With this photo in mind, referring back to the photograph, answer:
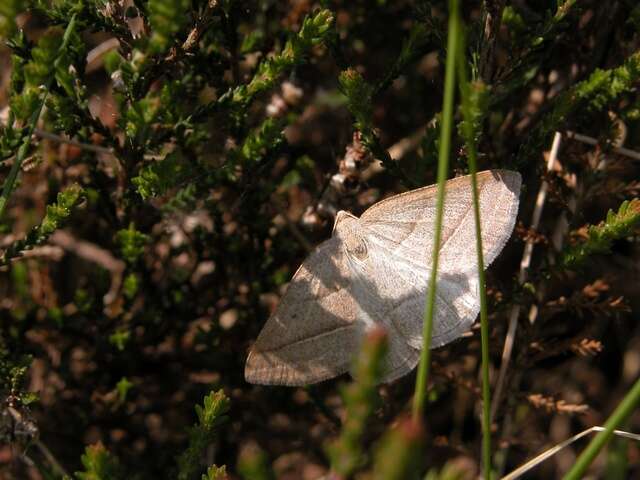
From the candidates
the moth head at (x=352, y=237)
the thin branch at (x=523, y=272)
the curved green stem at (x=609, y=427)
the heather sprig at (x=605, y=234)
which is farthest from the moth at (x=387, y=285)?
the curved green stem at (x=609, y=427)

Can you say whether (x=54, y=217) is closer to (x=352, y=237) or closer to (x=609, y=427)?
(x=352, y=237)

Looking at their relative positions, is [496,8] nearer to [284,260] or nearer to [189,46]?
[189,46]

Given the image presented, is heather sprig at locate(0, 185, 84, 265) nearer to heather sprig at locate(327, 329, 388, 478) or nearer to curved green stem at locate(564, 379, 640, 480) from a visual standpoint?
heather sprig at locate(327, 329, 388, 478)

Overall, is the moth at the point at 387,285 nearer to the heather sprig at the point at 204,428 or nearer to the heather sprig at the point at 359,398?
the heather sprig at the point at 204,428

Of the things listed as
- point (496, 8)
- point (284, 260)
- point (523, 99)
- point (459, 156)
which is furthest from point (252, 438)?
point (496, 8)

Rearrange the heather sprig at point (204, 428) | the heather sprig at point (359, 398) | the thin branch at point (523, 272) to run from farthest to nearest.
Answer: the thin branch at point (523, 272) < the heather sprig at point (204, 428) < the heather sprig at point (359, 398)
